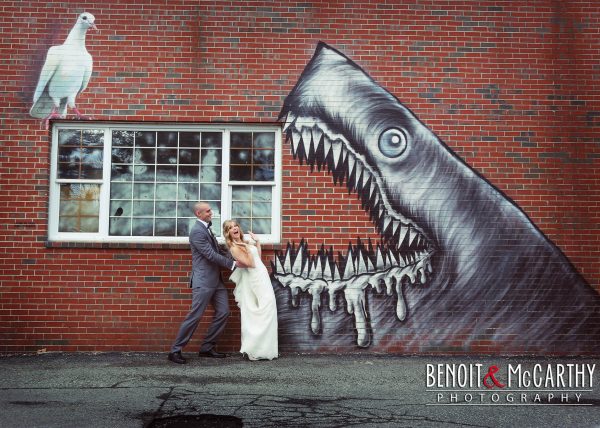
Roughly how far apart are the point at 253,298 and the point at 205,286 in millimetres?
624

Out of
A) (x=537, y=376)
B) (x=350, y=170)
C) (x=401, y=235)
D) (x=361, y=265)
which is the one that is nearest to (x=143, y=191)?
(x=350, y=170)

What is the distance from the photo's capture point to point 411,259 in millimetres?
8289

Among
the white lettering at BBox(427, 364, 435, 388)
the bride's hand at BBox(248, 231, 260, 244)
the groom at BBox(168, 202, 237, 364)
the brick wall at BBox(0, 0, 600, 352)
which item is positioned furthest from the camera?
the brick wall at BBox(0, 0, 600, 352)

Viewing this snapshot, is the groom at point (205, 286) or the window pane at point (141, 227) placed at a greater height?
the window pane at point (141, 227)

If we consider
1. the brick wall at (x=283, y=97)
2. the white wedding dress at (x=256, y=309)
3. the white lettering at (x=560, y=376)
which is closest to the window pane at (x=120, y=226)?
the brick wall at (x=283, y=97)

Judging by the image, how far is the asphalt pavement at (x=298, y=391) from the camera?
5.27 metres

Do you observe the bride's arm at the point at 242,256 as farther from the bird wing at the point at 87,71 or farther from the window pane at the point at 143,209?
the bird wing at the point at 87,71

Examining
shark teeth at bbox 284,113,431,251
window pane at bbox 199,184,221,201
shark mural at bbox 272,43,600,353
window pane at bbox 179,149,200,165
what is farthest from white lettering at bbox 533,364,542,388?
window pane at bbox 179,149,200,165

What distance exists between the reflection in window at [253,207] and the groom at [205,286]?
2.14ft

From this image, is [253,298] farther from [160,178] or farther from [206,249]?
[160,178]

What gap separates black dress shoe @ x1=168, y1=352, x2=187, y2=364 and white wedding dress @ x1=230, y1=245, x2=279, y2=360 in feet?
2.37

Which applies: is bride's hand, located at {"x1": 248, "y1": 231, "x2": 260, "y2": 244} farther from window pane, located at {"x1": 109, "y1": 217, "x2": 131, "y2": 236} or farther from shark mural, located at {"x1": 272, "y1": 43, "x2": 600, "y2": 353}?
window pane, located at {"x1": 109, "y1": 217, "x2": 131, "y2": 236}

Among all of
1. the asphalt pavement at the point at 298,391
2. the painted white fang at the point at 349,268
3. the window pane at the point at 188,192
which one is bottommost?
the asphalt pavement at the point at 298,391

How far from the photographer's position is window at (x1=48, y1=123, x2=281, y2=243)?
27.6 feet
